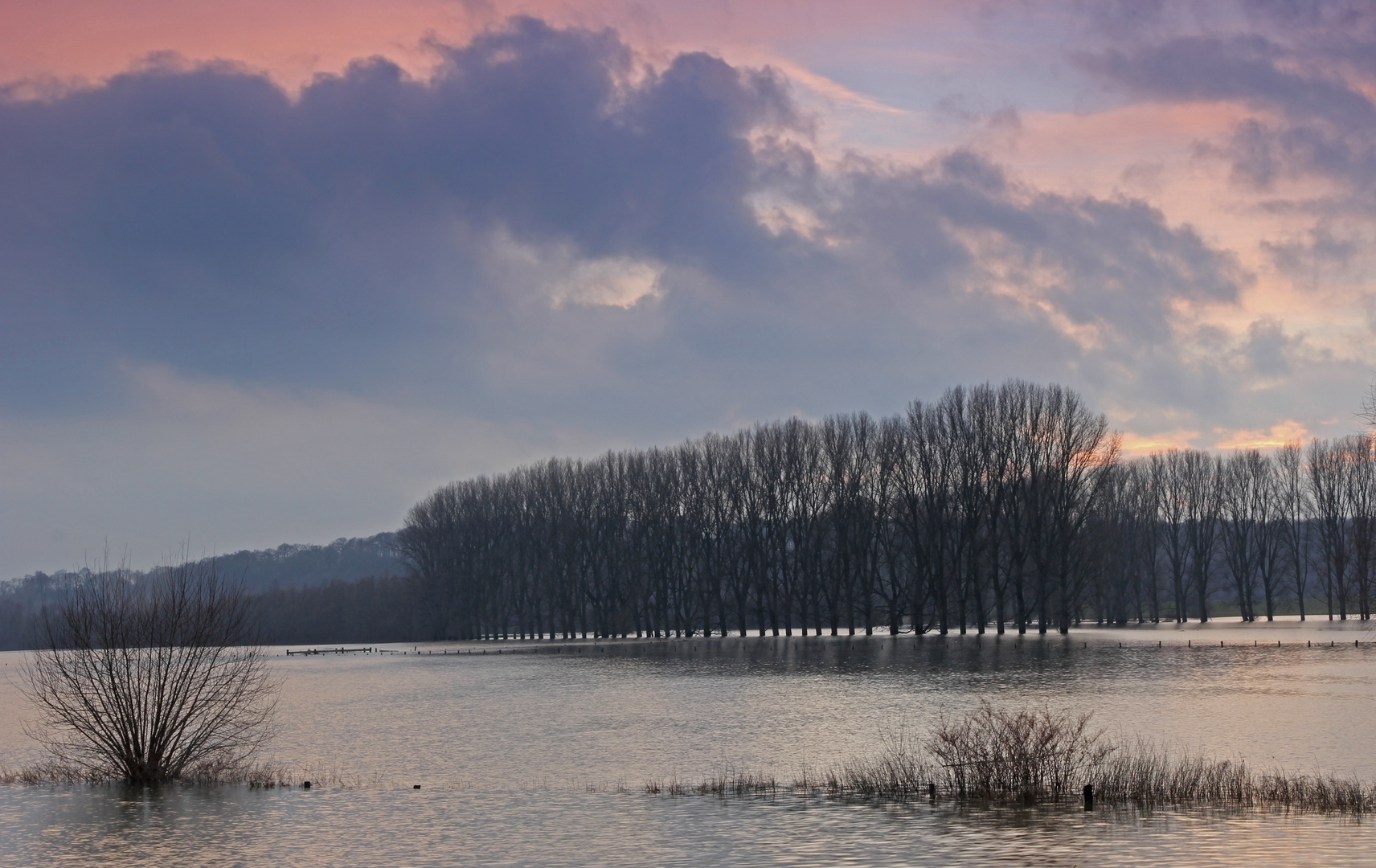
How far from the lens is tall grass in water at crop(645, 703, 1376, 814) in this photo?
19.9m

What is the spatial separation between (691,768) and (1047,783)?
9.51 meters

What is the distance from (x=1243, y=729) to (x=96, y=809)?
30361 millimetres

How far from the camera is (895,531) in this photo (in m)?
106

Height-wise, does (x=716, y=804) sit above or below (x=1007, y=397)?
below

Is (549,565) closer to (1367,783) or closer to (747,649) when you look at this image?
(747,649)

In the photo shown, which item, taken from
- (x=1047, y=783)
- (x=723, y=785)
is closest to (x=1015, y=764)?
(x=1047, y=783)

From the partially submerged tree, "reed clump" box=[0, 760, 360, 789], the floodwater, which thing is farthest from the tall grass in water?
the partially submerged tree

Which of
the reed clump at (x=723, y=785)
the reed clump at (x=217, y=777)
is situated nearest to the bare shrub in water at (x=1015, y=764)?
the reed clump at (x=723, y=785)

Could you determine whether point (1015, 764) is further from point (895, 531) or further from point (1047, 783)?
point (895, 531)

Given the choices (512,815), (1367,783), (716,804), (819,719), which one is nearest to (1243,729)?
(1367,783)

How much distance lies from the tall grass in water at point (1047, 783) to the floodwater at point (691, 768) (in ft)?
3.78

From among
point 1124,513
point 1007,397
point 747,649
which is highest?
point 1007,397

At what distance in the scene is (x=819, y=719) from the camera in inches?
1451

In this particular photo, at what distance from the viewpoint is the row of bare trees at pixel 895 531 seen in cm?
10194
